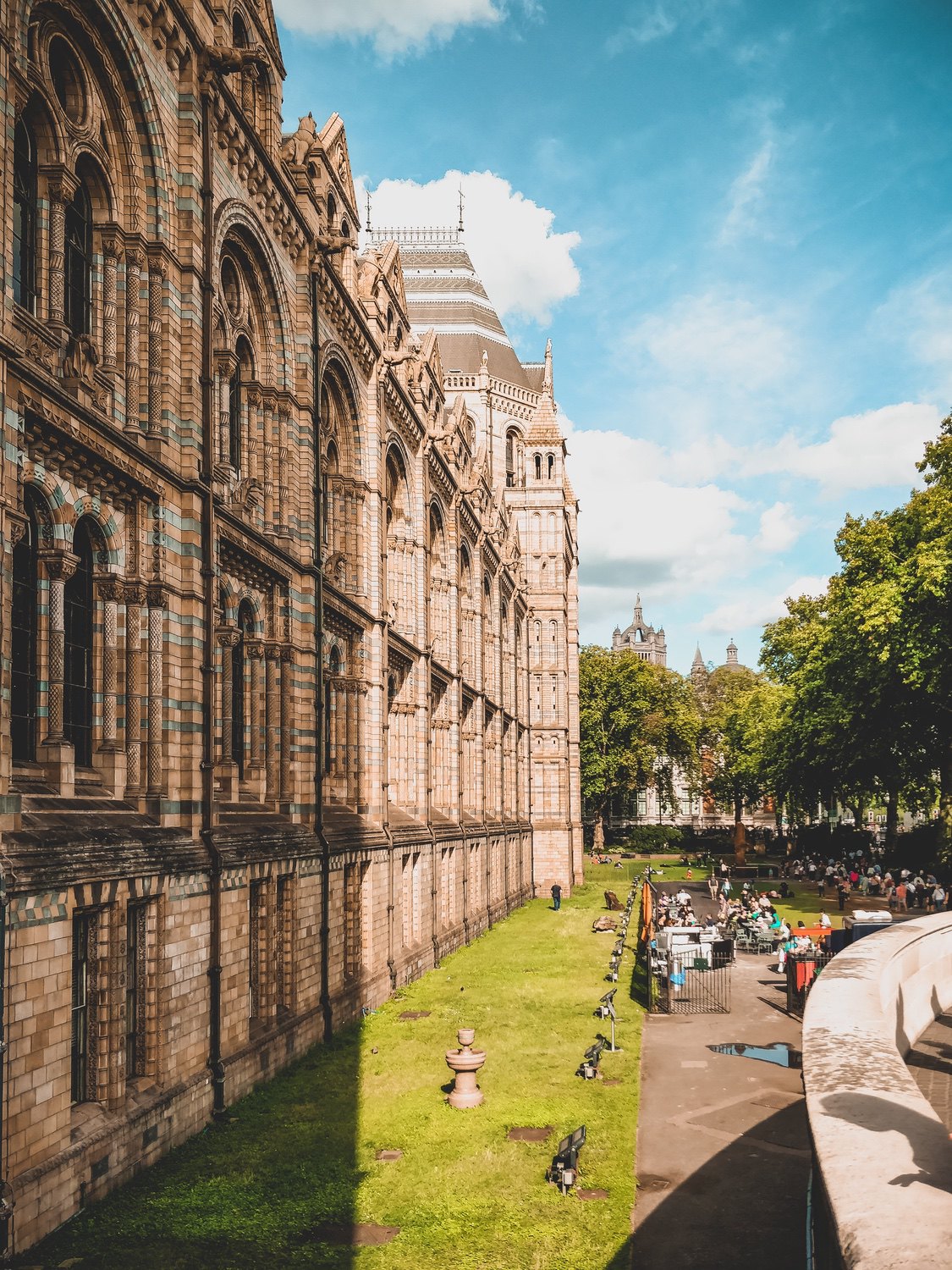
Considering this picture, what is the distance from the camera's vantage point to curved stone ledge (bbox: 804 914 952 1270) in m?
4.02

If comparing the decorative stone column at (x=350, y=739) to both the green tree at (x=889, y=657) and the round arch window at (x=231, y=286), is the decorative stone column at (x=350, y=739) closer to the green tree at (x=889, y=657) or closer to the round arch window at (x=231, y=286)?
the round arch window at (x=231, y=286)

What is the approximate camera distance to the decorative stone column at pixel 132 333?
14773 mm

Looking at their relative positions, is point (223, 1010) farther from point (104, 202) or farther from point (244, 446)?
point (104, 202)

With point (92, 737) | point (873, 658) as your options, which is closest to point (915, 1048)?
point (92, 737)

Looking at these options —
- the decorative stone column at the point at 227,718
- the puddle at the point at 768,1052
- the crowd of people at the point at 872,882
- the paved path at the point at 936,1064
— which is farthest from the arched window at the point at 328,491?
the crowd of people at the point at 872,882

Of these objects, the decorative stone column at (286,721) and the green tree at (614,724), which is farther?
the green tree at (614,724)

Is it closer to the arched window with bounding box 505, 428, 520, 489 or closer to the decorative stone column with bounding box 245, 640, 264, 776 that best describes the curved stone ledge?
the decorative stone column with bounding box 245, 640, 264, 776

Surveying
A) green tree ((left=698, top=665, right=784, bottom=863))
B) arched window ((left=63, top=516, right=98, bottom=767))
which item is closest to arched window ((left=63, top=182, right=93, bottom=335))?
arched window ((left=63, top=516, right=98, bottom=767))

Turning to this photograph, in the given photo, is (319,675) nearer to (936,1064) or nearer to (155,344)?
(155,344)

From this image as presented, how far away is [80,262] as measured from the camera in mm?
14203

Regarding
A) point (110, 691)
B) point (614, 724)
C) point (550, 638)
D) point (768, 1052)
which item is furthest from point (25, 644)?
point (614, 724)

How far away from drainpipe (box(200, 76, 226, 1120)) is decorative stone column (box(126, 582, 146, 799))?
1525 mm

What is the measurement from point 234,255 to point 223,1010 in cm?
1235

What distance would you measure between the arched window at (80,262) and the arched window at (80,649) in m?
2.55
